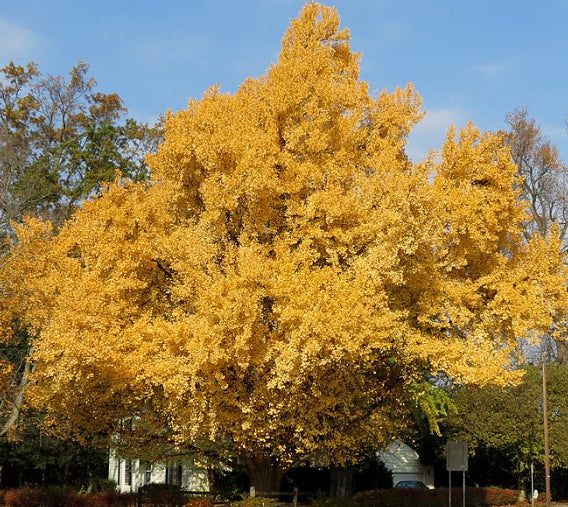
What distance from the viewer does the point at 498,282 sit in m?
18.9

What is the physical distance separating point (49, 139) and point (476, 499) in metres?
30.2

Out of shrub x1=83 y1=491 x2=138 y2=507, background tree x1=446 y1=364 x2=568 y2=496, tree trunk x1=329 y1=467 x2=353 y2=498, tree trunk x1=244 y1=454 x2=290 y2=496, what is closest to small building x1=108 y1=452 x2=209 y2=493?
tree trunk x1=329 y1=467 x2=353 y2=498

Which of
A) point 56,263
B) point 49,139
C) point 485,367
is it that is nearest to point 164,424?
point 56,263

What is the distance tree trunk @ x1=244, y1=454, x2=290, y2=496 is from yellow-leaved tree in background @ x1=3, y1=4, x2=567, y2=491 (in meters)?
0.05

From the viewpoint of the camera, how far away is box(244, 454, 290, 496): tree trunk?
20062mm

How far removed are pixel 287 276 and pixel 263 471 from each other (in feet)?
23.7

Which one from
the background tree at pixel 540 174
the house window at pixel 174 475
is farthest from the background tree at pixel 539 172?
the house window at pixel 174 475

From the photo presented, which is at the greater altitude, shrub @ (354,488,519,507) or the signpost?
the signpost

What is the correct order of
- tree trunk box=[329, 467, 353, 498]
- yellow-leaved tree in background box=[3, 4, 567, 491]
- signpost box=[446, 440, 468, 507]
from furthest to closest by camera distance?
1. tree trunk box=[329, 467, 353, 498]
2. signpost box=[446, 440, 468, 507]
3. yellow-leaved tree in background box=[3, 4, 567, 491]

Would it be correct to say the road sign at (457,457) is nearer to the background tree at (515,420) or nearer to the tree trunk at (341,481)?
the tree trunk at (341,481)

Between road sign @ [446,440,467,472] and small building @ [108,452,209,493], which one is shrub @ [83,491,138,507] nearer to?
small building @ [108,452,209,493]

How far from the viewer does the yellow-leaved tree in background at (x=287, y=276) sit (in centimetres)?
1552

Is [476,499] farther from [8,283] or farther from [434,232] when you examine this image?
[8,283]

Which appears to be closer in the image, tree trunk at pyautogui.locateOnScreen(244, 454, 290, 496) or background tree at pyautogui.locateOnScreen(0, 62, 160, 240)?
tree trunk at pyautogui.locateOnScreen(244, 454, 290, 496)
